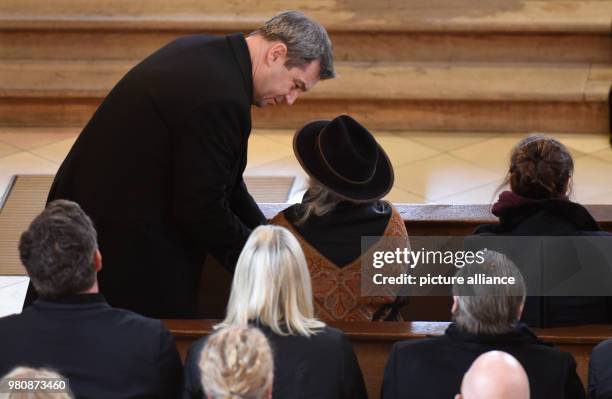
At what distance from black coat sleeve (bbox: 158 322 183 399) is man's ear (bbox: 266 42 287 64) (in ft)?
3.89

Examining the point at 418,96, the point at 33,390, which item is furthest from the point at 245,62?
the point at 418,96

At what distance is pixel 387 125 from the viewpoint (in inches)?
332

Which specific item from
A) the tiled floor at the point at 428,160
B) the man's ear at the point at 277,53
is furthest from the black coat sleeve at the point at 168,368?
the tiled floor at the point at 428,160

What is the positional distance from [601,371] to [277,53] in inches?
61.2

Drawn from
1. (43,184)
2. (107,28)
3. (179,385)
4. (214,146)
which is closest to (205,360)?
(179,385)

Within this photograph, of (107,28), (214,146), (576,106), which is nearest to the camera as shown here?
(214,146)

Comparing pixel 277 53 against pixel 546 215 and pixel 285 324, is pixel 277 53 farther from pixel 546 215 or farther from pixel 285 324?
pixel 285 324

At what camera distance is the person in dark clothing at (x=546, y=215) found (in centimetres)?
401

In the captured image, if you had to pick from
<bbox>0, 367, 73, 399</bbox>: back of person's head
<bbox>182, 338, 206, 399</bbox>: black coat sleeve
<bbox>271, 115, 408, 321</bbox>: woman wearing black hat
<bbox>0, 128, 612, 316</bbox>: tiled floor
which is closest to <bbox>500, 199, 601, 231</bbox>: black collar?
<bbox>271, 115, 408, 321</bbox>: woman wearing black hat

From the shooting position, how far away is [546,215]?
4.00 metres

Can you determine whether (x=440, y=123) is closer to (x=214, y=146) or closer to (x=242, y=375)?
(x=214, y=146)

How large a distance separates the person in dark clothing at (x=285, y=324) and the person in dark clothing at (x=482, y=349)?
194 millimetres

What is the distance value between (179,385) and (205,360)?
2.32ft

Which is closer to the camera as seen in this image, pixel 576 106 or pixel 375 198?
pixel 375 198
